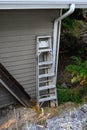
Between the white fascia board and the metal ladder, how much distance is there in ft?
2.90

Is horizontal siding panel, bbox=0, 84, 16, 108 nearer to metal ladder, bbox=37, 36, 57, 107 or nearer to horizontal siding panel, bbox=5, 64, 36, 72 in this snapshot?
horizontal siding panel, bbox=5, 64, 36, 72

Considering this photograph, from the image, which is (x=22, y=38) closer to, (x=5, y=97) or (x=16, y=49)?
(x=16, y=49)

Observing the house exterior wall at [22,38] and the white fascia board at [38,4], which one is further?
the house exterior wall at [22,38]

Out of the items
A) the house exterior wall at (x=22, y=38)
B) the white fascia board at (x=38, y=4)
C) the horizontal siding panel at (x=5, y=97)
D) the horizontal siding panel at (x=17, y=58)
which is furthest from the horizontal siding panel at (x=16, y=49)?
the white fascia board at (x=38, y=4)

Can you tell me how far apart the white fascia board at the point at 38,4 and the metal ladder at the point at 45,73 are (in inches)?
34.8

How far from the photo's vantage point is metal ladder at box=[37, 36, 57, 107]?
22.7ft

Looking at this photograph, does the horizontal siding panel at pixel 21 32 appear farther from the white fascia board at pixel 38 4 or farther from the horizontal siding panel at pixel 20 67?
the white fascia board at pixel 38 4

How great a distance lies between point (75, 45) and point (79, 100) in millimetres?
3428

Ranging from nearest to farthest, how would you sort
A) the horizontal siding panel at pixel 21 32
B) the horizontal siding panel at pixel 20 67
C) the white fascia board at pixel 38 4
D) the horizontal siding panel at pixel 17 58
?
1. the white fascia board at pixel 38 4
2. the horizontal siding panel at pixel 21 32
3. the horizontal siding panel at pixel 17 58
4. the horizontal siding panel at pixel 20 67

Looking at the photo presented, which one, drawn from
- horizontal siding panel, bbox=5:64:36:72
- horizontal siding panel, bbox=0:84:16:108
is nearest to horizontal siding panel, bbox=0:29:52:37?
horizontal siding panel, bbox=5:64:36:72

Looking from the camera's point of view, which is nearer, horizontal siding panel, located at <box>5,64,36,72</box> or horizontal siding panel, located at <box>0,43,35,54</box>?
horizontal siding panel, located at <box>0,43,35,54</box>

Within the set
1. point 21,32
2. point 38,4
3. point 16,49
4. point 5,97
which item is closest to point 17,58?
point 16,49

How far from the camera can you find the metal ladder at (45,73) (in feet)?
22.7

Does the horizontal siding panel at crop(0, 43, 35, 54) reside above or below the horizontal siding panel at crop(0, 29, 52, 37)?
below
